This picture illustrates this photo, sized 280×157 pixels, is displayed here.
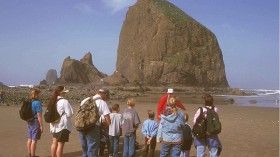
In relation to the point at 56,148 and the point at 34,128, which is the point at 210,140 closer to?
the point at 56,148

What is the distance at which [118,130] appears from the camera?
7984mm

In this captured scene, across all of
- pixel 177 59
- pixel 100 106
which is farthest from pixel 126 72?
pixel 100 106

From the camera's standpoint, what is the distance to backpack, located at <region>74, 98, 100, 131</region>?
658cm

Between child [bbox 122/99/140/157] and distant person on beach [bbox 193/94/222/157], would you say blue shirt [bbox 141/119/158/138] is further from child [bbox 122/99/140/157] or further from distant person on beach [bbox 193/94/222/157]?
distant person on beach [bbox 193/94/222/157]

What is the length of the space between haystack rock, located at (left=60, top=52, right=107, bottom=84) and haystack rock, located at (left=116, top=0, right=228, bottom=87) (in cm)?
1191

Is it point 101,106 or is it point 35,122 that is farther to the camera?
point 35,122

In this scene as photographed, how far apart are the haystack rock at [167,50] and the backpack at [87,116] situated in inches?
3315

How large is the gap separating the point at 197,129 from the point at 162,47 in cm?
9252

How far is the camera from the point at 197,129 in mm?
6398

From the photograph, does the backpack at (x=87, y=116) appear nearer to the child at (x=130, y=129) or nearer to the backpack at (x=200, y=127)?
the child at (x=130, y=129)

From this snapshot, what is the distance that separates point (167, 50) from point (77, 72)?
35.1m

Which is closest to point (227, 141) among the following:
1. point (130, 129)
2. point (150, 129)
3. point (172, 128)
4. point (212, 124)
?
point (150, 129)

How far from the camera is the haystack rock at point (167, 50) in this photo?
95206 mm

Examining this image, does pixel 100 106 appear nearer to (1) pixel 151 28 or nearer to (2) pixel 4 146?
(2) pixel 4 146
